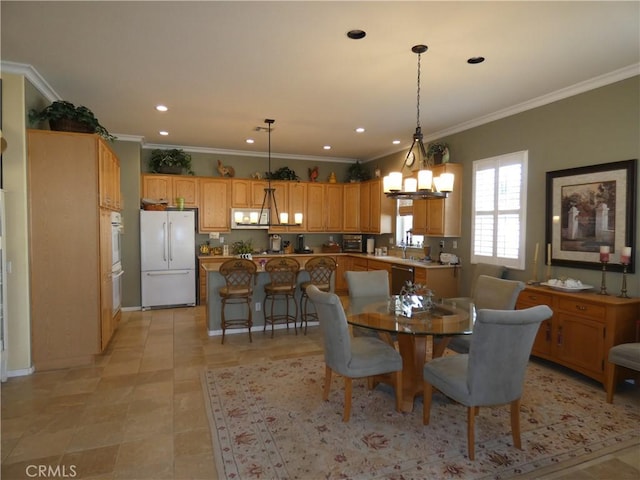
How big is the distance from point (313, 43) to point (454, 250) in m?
3.84

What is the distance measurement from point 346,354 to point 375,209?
5.02 meters

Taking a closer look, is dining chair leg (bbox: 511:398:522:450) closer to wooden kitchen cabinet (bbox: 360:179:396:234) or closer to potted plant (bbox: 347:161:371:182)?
wooden kitchen cabinet (bbox: 360:179:396:234)

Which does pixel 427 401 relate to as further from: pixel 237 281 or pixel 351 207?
pixel 351 207

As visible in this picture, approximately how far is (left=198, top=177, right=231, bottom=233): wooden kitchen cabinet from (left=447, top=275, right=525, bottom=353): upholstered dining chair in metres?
5.07

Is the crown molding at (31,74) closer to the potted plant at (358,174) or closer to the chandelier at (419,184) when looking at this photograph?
the chandelier at (419,184)

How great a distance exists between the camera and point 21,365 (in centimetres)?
364

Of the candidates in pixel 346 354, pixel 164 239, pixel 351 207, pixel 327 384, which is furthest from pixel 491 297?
pixel 164 239

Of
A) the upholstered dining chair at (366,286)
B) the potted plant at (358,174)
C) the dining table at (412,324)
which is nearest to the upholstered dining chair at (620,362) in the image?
the dining table at (412,324)

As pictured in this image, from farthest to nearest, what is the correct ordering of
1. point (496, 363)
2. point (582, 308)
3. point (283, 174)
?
point (283, 174) < point (582, 308) < point (496, 363)

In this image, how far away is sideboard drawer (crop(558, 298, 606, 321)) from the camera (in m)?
3.38

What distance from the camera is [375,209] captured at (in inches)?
296

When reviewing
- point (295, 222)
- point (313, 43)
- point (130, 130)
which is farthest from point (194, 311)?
point (313, 43)

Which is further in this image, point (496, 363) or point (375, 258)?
point (375, 258)

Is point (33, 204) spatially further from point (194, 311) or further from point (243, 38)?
point (194, 311)
